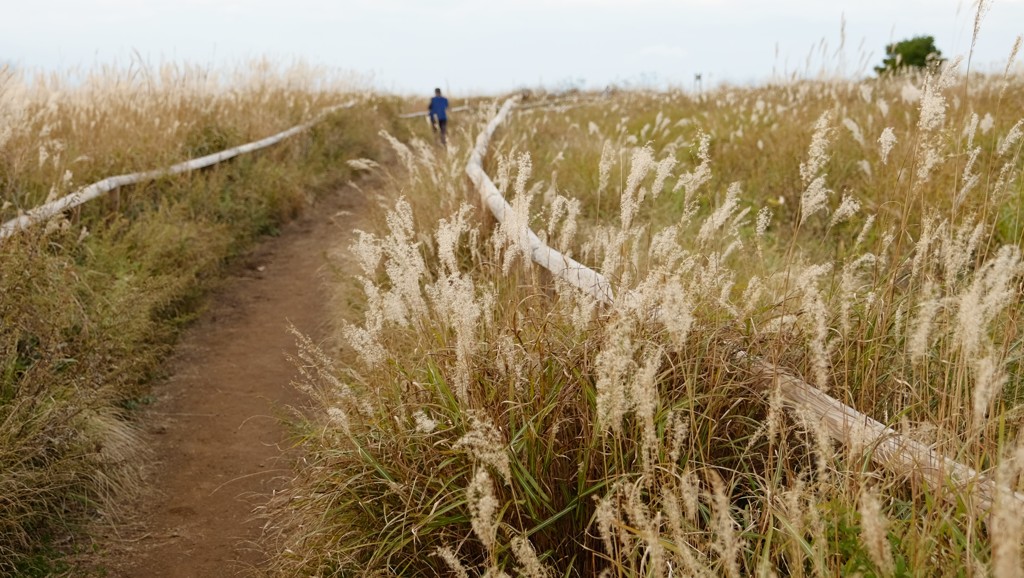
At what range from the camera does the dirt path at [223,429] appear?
3.98 m

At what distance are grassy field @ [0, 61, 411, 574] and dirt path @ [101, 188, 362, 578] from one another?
0.20 meters

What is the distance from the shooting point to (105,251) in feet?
21.2

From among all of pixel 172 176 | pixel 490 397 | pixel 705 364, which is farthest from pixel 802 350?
pixel 172 176

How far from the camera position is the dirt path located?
3977 mm

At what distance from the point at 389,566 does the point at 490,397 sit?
2.24 feet

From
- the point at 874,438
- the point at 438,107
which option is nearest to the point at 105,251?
the point at 874,438

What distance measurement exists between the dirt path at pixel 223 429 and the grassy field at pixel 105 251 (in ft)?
0.67

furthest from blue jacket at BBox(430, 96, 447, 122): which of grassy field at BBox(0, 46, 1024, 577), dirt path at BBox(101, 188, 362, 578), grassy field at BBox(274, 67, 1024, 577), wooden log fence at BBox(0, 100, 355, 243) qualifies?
grassy field at BBox(274, 67, 1024, 577)

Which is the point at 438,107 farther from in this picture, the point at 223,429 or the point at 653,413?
the point at 653,413

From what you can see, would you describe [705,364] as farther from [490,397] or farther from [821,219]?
[821,219]

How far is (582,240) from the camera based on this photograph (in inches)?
256

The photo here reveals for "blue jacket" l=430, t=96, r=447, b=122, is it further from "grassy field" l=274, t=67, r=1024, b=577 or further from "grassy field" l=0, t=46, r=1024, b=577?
"grassy field" l=274, t=67, r=1024, b=577

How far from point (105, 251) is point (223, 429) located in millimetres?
2140

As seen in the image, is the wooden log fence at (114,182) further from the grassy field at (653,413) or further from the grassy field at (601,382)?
the grassy field at (653,413)
